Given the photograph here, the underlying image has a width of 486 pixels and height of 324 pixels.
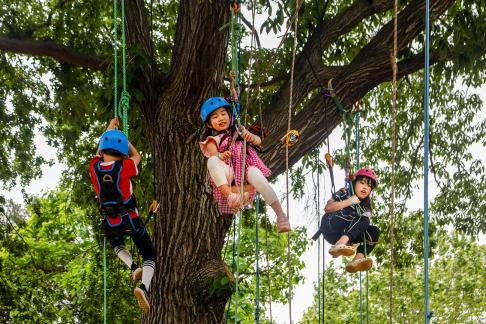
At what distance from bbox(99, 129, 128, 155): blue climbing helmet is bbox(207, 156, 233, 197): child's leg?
49 cm

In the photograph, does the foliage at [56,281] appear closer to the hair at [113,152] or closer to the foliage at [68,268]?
the foliage at [68,268]

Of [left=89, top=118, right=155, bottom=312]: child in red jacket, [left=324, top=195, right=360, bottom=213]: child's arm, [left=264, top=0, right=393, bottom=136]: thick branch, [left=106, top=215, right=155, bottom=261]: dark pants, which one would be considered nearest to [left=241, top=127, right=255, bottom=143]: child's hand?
[left=89, top=118, right=155, bottom=312]: child in red jacket

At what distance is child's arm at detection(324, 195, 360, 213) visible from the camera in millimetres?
4812

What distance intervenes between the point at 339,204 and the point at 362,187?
0.23 meters

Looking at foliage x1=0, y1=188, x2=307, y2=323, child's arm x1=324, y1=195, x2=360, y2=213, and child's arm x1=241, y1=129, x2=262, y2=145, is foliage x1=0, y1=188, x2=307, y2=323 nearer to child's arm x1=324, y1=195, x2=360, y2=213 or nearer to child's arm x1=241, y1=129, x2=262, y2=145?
child's arm x1=324, y1=195, x2=360, y2=213

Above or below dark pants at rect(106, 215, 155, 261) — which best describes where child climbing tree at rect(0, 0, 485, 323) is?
above

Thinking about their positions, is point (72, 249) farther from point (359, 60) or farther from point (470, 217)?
point (359, 60)

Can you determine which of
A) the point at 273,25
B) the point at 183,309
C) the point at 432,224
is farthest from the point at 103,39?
the point at 432,224

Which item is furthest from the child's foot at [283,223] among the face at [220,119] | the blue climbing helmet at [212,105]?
the blue climbing helmet at [212,105]

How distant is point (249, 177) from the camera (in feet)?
12.0

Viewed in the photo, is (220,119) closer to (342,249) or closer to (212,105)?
(212,105)

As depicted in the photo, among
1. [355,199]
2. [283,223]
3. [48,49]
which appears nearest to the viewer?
[283,223]

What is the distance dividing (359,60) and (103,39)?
9.88 feet

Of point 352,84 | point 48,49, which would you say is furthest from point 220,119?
point 48,49
